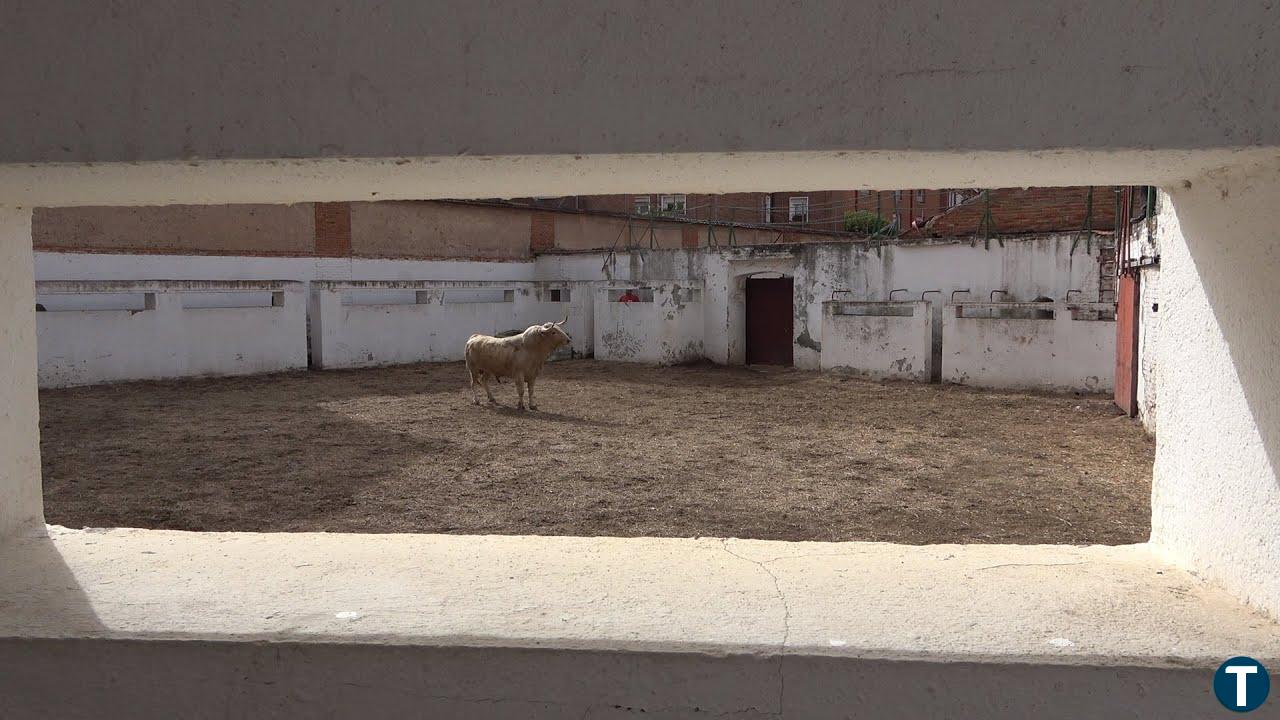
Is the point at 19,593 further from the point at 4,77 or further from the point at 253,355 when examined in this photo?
the point at 253,355

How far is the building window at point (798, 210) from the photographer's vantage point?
34769 millimetres

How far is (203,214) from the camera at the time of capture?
1728cm

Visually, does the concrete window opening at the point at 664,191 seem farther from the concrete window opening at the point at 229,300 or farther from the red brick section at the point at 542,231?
the red brick section at the point at 542,231

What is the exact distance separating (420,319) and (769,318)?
6.69 m

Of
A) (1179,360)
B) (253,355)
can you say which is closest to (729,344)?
(253,355)

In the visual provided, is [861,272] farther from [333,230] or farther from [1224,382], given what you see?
[1224,382]

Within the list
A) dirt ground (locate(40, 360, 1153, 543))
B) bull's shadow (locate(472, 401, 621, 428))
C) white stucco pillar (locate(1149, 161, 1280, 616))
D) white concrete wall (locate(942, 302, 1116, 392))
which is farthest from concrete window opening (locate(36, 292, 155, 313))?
white stucco pillar (locate(1149, 161, 1280, 616))

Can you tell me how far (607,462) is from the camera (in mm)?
8430

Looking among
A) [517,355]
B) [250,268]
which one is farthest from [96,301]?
[517,355]

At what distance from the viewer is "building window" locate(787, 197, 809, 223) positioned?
34.8 metres

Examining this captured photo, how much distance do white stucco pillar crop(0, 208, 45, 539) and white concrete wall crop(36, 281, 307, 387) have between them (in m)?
11.2

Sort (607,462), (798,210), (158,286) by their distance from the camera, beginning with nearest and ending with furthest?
(607,462) → (158,286) → (798,210)

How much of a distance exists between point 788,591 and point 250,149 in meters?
1.64

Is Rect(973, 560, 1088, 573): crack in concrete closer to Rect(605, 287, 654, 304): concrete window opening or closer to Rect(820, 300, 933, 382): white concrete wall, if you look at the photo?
Rect(820, 300, 933, 382): white concrete wall
